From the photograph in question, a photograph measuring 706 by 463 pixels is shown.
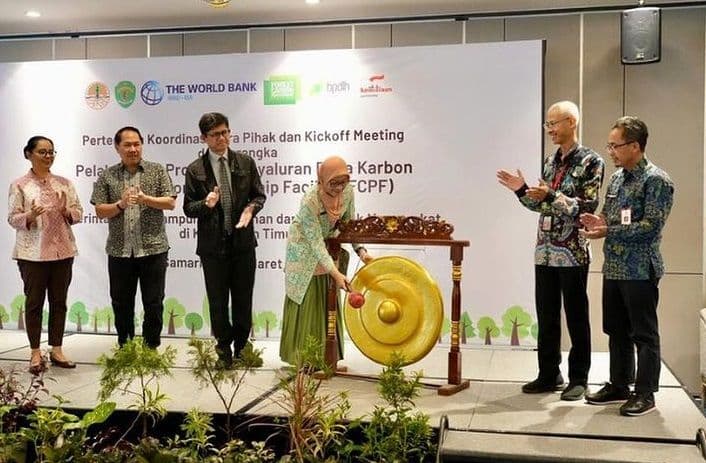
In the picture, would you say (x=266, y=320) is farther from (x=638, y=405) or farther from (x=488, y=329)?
(x=638, y=405)

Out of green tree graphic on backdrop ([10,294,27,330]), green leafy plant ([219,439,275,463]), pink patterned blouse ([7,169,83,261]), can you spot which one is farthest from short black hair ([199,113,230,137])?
green tree graphic on backdrop ([10,294,27,330])

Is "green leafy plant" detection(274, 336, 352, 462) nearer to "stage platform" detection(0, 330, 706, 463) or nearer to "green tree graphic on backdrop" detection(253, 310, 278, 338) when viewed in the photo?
"stage platform" detection(0, 330, 706, 463)

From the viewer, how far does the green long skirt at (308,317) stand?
14.7 feet

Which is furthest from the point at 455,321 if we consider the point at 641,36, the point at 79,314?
the point at 79,314

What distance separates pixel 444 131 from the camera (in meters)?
5.45

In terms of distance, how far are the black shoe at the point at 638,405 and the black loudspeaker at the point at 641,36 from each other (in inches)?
90.5

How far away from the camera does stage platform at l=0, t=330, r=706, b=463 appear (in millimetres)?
3188

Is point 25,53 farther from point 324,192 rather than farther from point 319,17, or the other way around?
point 324,192

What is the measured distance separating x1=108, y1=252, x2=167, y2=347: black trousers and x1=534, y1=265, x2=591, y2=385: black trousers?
214cm

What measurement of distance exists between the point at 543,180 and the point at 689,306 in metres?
2.08

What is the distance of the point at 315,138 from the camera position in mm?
5656

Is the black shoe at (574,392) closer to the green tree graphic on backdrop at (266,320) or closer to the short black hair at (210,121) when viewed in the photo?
the short black hair at (210,121)

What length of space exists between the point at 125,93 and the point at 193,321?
5.67 feet

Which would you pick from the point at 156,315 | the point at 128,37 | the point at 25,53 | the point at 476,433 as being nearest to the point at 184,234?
the point at 156,315
